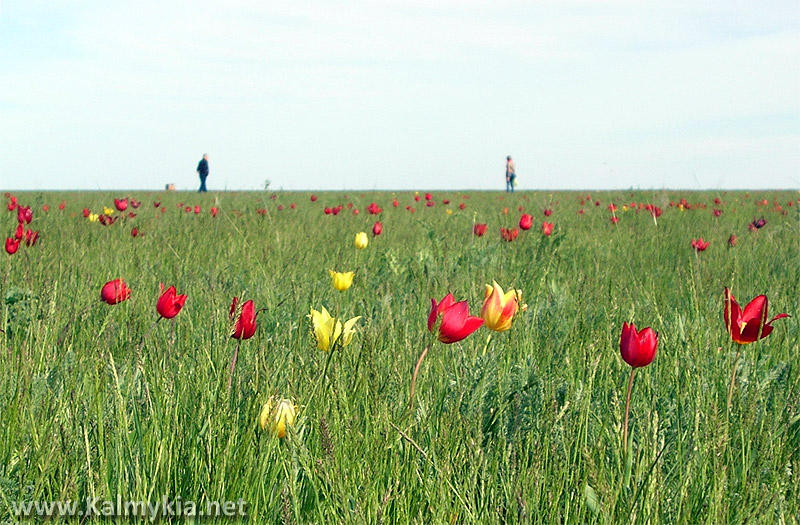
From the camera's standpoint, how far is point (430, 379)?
77.8 inches

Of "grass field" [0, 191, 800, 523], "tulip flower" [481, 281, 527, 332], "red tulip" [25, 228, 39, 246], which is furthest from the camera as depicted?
"red tulip" [25, 228, 39, 246]

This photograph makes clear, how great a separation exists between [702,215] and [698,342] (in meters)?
6.74

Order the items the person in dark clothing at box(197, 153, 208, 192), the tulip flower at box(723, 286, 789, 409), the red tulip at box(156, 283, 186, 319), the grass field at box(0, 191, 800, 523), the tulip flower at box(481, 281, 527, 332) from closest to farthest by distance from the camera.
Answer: the grass field at box(0, 191, 800, 523), the tulip flower at box(723, 286, 789, 409), the tulip flower at box(481, 281, 527, 332), the red tulip at box(156, 283, 186, 319), the person in dark clothing at box(197, 153, 208, 192)

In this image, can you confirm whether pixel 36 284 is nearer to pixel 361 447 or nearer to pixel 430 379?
pixel 430 379

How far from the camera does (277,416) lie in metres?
1.38

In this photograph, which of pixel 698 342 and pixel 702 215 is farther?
pixel 702 215

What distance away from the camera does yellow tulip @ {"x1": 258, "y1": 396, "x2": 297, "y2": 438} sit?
1365 millimetres

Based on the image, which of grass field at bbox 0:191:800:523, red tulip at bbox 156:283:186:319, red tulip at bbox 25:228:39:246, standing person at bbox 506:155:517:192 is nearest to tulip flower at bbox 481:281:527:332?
grass field at bbox 0:191:800:523

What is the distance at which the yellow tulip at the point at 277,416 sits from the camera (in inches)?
53.7

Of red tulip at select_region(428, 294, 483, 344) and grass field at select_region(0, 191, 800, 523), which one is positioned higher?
red tulip at select_region(428, 294, 483, 344)

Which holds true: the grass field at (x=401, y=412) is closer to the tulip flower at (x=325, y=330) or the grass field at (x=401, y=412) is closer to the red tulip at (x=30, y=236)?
the tulip flower at (x=325, y=330)

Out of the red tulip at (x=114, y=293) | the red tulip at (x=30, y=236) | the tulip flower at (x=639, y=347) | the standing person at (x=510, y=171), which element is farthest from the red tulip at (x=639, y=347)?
the standing person at (x=510, y=171)

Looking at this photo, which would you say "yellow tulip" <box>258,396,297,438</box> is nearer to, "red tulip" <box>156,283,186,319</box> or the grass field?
the grass field

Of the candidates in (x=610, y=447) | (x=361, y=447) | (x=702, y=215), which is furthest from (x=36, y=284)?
(x=702, y=215)
